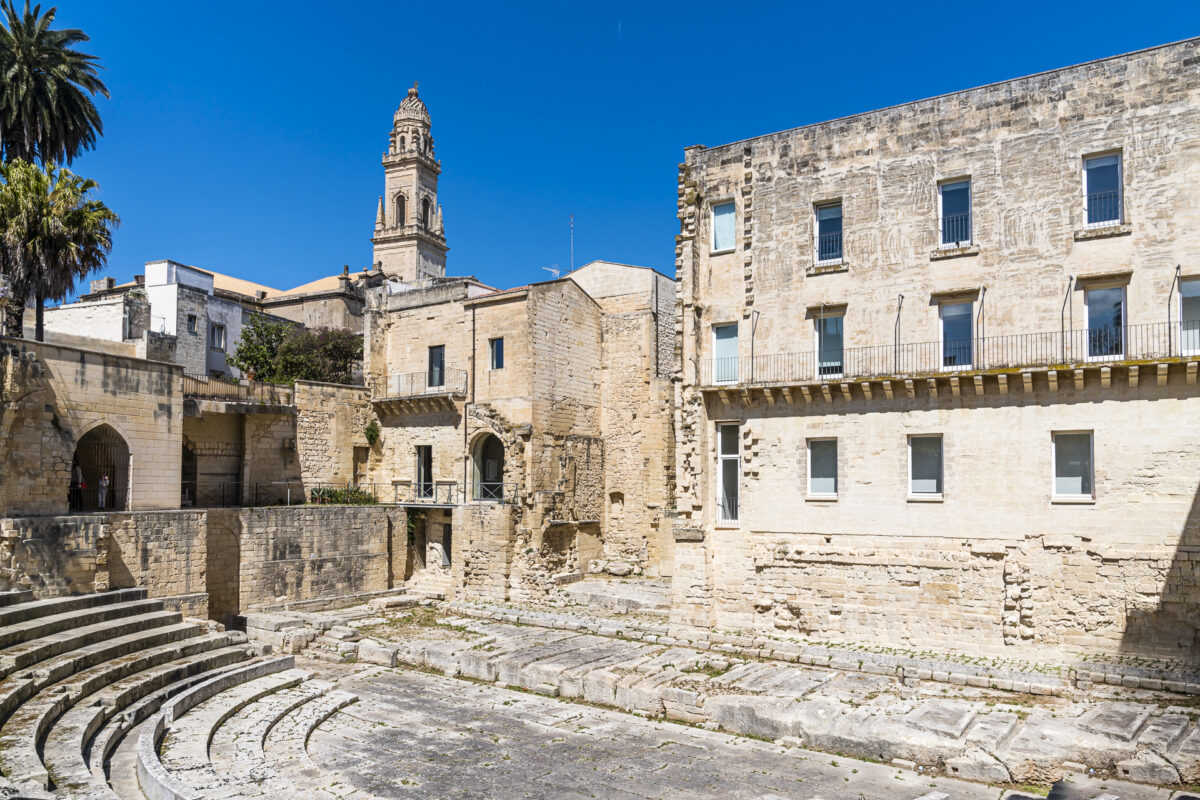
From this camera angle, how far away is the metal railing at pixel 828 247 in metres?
19.8

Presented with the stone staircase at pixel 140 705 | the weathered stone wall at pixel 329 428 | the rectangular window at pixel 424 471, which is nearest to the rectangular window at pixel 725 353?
the stone staircase at pixel 140 705

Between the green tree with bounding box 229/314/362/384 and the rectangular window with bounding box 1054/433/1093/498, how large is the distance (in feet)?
90.3

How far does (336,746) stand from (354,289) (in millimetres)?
36418

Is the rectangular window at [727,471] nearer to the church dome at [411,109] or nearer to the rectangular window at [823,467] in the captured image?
the rectangular window at [823,467]

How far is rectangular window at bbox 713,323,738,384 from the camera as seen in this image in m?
20.8

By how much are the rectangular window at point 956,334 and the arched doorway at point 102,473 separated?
19351mm

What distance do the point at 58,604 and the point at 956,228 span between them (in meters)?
20.1

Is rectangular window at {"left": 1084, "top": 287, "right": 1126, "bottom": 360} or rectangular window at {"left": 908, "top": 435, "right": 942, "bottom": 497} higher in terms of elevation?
rectangular window at {"left": 1084, "top": 287, "right": 1126, "bottom": 360}

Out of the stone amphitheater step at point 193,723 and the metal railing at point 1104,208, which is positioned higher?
the metal railing at point 1104,208

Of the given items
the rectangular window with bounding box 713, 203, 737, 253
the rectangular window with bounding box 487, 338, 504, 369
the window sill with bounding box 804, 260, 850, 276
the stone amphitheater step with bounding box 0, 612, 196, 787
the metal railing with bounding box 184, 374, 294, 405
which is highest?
the rectangular window with bounding box 713, 203, 737, 253

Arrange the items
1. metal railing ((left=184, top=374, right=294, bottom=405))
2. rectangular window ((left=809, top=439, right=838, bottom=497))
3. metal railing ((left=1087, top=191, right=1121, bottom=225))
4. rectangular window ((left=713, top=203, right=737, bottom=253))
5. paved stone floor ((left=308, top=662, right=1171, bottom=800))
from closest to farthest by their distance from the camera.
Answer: paved stone floor ((left=308, top=662, right=1171, bottom=800)) → metal railing ((left=1087, top=191, right=1121, bottom=225)) → rectangular window ((left=809, top=439, right=838, bottom=497)) → rectangular window ((left=713, top=203, right=737, bottom=253)) → metal railing ((left=184, top=374, right=294, bottom=405))

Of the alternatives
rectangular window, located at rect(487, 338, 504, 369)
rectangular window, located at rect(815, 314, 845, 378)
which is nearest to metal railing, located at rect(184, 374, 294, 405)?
rectangular window, located at rect(487, 338, 504, 369)

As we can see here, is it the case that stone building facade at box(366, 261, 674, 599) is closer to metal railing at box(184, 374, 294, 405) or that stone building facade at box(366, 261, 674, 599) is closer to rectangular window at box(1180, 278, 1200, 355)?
metal railing at box(184, 374, 294, 405)

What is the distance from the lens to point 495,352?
96.3 feet
